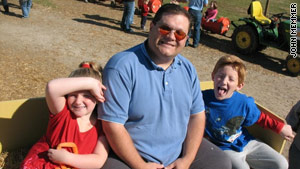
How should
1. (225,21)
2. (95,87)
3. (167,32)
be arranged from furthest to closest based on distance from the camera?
(225,21) → (167,32) → (95,87)

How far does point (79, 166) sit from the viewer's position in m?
1.74

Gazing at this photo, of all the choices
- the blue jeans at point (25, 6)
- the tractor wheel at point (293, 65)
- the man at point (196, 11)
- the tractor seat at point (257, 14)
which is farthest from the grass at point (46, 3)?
the tractor wheel at point (293, 65)

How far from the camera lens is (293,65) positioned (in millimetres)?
6559

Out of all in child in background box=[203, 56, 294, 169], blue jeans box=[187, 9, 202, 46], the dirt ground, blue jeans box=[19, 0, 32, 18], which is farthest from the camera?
blue jeans box=[19, 0, 32, 18]

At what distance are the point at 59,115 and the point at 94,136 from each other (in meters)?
0.27

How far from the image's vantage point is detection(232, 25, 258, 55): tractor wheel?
7.39 meters

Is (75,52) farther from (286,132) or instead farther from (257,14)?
(257,14)

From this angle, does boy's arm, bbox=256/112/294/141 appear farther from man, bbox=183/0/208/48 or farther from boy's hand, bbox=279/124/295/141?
man, bbox=183/0/208/48

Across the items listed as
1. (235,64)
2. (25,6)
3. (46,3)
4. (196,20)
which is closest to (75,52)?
(25,6)

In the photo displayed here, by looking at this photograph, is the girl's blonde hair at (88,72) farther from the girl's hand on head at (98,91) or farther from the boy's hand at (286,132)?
the boy's hand at (286,132)

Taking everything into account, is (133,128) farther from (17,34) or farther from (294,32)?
(294,32)

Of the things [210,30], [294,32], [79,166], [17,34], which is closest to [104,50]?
[17,34]

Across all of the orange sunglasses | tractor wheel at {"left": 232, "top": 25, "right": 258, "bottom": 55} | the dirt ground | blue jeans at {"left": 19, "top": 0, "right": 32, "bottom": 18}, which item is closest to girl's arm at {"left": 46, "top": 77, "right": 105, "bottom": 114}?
the orange sunglasses

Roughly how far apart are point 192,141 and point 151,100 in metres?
0.50
